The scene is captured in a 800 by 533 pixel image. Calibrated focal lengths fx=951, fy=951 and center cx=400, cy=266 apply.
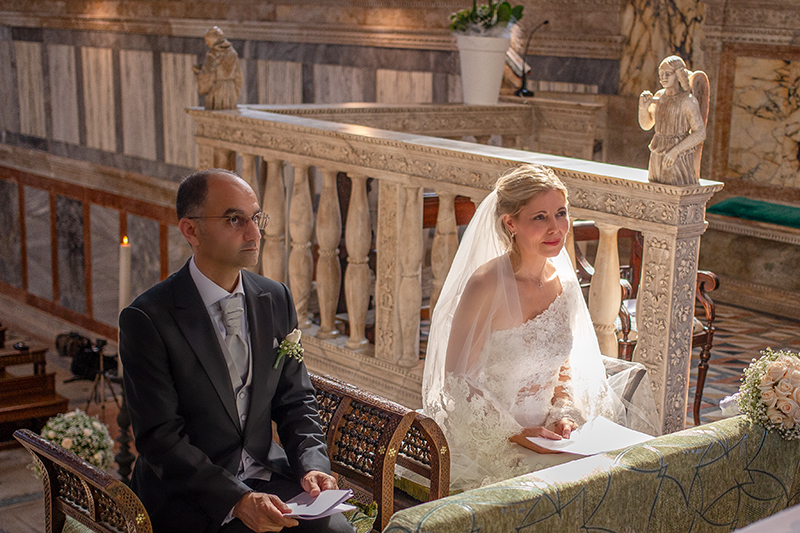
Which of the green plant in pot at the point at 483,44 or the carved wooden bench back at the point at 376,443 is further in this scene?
the green plant in pot at the point at 483,44

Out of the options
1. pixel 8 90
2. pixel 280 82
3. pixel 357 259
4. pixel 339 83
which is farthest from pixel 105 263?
Result: pixel 357 259

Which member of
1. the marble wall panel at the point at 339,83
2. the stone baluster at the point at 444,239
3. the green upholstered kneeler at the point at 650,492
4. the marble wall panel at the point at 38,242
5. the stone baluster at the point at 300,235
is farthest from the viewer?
the marble wall panel at the point at 38,242

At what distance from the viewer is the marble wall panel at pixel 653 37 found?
8227mm

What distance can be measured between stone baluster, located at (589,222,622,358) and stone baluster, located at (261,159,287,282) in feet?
7.30

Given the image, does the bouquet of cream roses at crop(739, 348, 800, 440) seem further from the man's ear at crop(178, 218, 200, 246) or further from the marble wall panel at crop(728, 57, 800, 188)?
the marble wall panel at crop(728, 57, 800, 188)

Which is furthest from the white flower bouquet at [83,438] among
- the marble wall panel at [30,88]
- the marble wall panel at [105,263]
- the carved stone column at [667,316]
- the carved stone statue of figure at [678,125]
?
the marble wall panel at [30,88]

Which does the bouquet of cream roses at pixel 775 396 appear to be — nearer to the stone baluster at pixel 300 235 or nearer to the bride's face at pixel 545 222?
the bride's face at pixel 545 222

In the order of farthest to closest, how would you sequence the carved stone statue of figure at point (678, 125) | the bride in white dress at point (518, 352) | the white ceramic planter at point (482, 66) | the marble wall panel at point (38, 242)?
the marble wall panel at point (38, 242), the white ceramic planter at point (482, 66), the carved stone statue of figure at point (678, 125), the bride in white dress at point (518, 352)

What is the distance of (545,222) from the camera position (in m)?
3.27

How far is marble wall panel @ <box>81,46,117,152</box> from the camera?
13.5 m

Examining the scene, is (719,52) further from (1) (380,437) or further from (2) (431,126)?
(1) (380,437)

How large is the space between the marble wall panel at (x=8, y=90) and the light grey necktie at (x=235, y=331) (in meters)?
13.8

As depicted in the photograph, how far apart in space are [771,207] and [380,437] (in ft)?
18.6

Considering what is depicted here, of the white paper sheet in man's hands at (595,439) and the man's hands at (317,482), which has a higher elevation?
the man's hands at (317,482)
